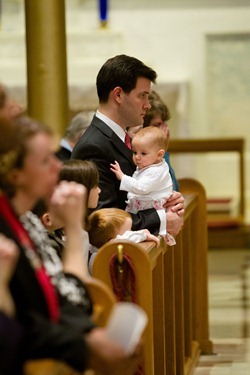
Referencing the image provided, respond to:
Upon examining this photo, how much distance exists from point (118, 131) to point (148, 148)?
236 mm

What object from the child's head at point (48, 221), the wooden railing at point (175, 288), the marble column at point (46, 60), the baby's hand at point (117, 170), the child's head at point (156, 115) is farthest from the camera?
the marble column at point (46, 60)

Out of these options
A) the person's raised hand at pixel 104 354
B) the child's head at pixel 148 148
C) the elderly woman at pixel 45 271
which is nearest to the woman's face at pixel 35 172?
the elderly woman at pixel 45 271

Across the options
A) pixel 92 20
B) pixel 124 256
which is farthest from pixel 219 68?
pixel 124 256

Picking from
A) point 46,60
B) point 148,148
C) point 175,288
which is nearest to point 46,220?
point 148,148

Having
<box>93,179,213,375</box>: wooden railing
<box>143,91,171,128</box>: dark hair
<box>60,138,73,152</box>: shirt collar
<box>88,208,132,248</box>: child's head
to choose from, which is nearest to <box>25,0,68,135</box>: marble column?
<box>60,138,73,152</box>: shirt collar

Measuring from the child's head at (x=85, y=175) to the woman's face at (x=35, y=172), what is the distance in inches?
62.3

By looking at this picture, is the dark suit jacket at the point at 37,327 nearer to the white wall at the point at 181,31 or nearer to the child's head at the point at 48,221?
the child's head at the point at 48,221

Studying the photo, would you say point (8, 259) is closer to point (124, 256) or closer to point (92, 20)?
point (124, 256)

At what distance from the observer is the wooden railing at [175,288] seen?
15.1 ft

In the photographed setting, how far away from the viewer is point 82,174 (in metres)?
4.95

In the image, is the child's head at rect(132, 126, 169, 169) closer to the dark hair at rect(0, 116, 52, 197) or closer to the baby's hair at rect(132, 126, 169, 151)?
the baby's hair at rect(132, 126, 169, 151)

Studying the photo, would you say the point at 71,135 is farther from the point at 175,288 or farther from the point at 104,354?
the point at 104,354

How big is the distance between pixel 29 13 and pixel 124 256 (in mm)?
4617

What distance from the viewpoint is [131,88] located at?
5.85 metres
